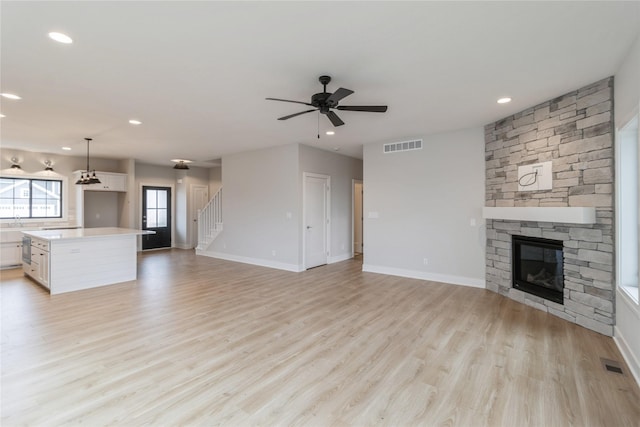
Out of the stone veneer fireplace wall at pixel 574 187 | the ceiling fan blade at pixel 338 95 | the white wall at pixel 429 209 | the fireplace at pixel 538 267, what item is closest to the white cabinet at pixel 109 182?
the white wall at pixel 429 209

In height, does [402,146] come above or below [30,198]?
above

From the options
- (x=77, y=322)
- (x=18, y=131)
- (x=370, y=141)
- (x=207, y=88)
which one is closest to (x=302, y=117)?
(x=207, y=88)

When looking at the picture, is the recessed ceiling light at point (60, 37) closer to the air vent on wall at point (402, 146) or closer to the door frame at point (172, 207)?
the air vent on wall at point (402, 146)

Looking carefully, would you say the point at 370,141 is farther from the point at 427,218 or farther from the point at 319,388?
the point at 319,388

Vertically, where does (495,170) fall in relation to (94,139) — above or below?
below

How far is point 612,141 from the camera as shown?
10.6ft

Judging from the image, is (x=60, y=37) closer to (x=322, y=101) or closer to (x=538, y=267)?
(x=322, y=101)

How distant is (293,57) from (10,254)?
8.01 meters

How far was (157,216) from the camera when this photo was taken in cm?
980

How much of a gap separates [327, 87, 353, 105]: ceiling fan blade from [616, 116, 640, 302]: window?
2765 millimetres

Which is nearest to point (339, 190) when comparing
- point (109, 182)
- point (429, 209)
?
point (429, 209)

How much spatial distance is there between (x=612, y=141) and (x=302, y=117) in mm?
3756

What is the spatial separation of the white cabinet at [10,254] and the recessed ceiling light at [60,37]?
6.54 m

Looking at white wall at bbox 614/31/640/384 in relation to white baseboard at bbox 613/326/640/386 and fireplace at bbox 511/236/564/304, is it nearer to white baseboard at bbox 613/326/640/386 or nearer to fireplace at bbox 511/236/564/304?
white baseboard at bbox 613/326/640/386
